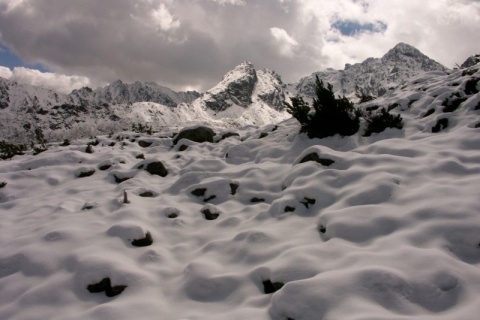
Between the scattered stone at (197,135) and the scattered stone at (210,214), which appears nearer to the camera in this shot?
the scattered stone at (210,214)

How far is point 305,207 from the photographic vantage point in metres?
4.94

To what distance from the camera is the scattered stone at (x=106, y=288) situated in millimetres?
3621

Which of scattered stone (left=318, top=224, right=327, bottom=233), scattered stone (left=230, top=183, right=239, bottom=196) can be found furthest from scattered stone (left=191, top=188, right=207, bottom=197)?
scattered stone (left=318, top=224, right=327, bottom=233)

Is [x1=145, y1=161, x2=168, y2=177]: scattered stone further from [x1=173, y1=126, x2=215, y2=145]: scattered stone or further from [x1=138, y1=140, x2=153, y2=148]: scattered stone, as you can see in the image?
[x1=138, y1=140, x2=153, y2=148]: scattered stone

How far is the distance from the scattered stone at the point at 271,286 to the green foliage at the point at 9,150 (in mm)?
9536

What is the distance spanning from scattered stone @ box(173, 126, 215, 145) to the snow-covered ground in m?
3.31

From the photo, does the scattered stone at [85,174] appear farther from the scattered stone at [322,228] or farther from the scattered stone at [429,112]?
the scattered stone at [429,112]

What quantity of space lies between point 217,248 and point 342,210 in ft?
5.75

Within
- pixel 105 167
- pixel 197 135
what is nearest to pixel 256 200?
pixel 105 167

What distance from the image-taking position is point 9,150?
1022 centimetres

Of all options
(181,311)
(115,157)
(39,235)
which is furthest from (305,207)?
(115,157)

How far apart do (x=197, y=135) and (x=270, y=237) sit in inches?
281

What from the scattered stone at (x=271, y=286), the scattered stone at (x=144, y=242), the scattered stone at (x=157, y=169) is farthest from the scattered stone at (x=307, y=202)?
the scattered stone at (x=157, y=169)

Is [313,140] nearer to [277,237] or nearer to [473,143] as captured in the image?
[473,143]
